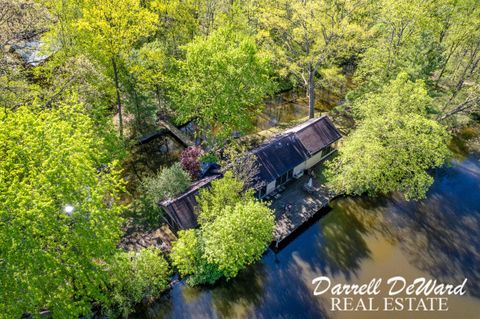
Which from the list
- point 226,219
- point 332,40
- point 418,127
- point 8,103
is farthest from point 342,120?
point 8,103

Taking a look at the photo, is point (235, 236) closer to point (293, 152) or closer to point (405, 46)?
point (293, 152)

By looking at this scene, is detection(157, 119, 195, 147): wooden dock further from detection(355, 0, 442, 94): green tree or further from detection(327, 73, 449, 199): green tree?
detection(355, 0, 442, 94): green tree

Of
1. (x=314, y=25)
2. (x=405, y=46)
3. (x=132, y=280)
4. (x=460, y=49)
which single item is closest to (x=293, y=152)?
(x=314, y=25)

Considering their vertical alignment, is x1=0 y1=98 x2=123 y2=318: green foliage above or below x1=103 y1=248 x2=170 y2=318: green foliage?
above

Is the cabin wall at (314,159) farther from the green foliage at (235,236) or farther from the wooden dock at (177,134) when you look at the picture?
the wooden dock at (177,134)

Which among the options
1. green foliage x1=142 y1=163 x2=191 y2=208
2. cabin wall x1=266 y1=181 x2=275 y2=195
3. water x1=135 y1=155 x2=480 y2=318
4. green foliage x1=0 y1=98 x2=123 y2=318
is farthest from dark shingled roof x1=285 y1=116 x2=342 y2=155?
green foliage x1=0 y1=98 x2=123 y2=318

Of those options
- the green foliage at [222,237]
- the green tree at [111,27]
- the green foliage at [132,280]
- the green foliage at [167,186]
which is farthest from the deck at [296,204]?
the green tree at [111,27]
